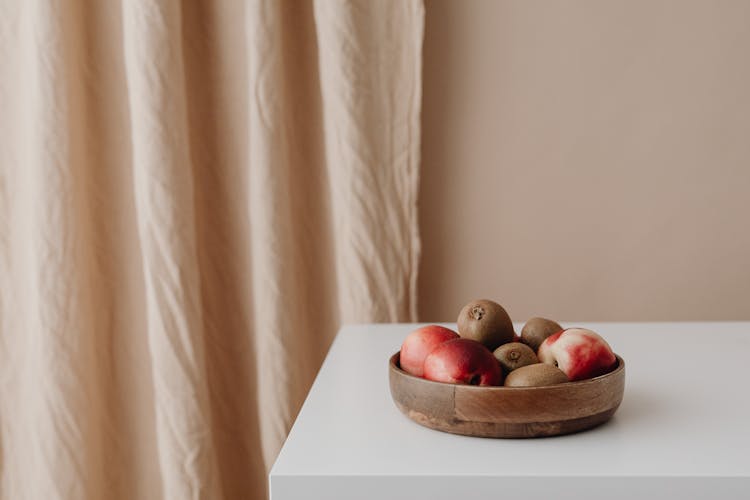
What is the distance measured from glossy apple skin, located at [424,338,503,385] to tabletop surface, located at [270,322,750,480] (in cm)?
5

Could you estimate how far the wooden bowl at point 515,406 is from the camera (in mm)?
609

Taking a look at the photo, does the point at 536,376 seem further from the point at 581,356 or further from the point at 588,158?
the point at 588,158

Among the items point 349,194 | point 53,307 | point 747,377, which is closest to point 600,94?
point 349,194

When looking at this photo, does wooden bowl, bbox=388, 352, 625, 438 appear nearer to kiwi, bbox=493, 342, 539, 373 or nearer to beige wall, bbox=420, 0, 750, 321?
kiwi, bbox=493, 342, 539, 373

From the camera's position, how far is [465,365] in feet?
2.06

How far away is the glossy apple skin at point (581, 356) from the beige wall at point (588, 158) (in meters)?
0.56

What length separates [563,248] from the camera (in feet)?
3.97

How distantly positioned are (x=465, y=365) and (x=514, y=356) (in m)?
0.06

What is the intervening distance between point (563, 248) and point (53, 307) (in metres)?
0.76

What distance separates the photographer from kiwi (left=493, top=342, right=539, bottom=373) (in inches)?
26.2

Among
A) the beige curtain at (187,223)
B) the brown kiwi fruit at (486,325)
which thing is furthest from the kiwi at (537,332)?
the beige curtain at (187,223)

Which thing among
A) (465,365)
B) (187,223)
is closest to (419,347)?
(465,365)

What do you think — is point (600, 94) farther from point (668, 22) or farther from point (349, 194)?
point (349, 194)

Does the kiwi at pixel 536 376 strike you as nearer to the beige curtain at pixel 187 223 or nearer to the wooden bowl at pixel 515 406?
the wooden bowl at pixel 515 406
